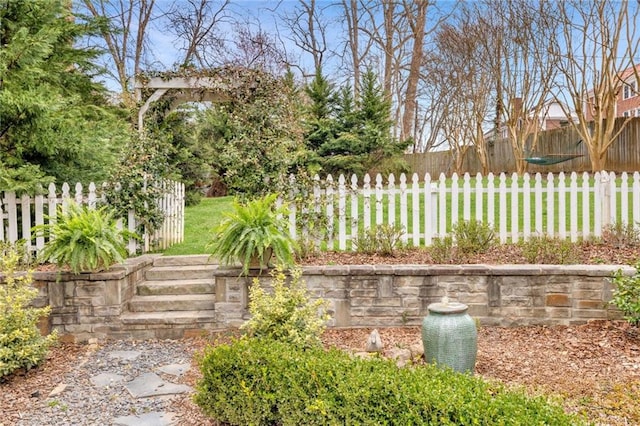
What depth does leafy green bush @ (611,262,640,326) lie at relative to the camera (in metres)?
4.00

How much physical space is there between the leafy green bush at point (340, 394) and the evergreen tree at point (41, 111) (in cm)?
397

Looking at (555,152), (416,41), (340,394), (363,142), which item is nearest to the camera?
(340,394)

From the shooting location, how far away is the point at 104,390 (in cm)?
335

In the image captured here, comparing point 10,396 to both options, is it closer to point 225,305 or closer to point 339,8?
point 225,305

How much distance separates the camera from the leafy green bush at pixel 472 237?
5453mm

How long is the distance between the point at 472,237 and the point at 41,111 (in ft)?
16.8

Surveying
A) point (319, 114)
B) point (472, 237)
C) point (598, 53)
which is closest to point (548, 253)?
point (472, 237)

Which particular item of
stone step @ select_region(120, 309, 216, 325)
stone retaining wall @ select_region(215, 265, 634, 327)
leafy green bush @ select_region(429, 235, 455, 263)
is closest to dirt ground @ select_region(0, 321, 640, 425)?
stone retaining wall @ select_region(215, 265, 634, 327)

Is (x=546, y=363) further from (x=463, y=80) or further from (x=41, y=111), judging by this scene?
(x=463, y=80)

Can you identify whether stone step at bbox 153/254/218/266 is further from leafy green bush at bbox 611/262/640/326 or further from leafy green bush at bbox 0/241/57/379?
leafy green bush at bbox 611/262/640/326

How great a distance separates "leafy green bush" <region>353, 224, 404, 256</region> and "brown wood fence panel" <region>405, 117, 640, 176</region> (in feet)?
21.6

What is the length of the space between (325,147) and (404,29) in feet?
23.2

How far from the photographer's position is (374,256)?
18.1ft

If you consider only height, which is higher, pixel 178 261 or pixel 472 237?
pixel 472 237
